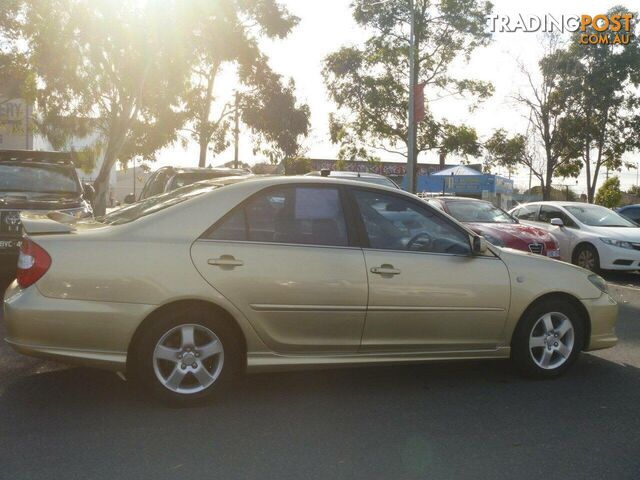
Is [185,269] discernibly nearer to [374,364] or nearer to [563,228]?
[374,364]

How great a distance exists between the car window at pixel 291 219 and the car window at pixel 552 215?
390 inches

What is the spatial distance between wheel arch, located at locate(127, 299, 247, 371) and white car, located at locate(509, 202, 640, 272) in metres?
9.65

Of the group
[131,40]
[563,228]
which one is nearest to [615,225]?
[563,228]

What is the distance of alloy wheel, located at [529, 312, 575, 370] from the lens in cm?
550

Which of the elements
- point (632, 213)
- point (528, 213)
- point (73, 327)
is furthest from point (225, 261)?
point (632, 213)

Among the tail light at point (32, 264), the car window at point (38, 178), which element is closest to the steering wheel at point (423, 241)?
the tail light at point (32, 264)

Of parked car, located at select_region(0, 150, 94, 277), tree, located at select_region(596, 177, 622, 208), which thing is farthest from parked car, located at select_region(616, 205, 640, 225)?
tree, located at select_region(596, 177, 622, 208)

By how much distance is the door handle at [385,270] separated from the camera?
492 cm

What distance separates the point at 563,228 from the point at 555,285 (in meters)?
8.91

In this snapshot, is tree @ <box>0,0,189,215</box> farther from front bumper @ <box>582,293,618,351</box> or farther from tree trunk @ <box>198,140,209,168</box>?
front bumper @ <box>582,293,618,351</box>

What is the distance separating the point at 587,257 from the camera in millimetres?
13141

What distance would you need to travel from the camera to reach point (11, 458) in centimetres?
373

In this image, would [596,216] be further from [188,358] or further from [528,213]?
[188,358]

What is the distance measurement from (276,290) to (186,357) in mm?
692
